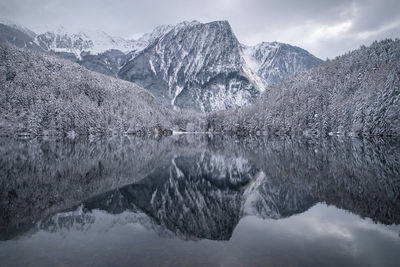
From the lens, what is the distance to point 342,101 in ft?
460

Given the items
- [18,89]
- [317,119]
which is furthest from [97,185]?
[18,89]

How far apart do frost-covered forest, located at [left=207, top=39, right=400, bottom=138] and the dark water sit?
85.6 meters

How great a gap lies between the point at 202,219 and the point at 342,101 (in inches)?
5668

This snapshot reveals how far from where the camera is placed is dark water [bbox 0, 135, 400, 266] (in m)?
11.8

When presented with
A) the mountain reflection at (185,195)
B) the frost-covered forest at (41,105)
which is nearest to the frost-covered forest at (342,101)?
the mountain reflection at (185,195)

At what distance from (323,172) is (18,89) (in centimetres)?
16038

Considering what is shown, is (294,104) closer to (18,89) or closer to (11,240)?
(18,89)

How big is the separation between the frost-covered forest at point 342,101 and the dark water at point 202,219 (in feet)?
281

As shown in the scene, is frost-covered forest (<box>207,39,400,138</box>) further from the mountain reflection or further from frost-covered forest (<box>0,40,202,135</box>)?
frost-covered forest (<box>0,40,202,135</box>)

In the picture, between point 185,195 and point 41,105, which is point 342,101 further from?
point 41,105

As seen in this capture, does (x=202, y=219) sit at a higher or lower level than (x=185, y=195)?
higher

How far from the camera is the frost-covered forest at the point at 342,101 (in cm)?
10331

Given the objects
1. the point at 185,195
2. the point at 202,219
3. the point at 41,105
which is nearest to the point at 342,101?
the point at 185,195

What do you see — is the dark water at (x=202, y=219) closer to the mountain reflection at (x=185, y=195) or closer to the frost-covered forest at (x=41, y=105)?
the mountain reflection at (x=185, y=195)
